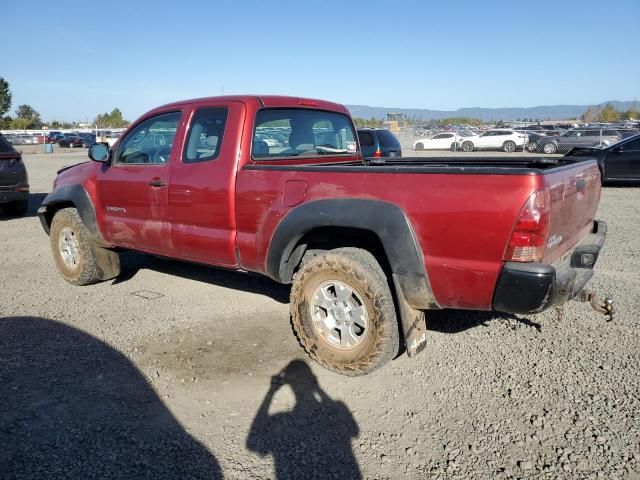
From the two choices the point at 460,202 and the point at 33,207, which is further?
the point at 33,207

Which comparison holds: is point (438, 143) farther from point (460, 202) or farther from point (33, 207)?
point (460, 202)

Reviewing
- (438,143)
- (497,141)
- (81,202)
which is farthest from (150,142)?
(438,143)

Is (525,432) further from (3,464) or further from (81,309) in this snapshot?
(81,309)

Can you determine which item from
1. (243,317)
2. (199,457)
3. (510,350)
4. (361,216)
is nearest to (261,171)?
(361,216)

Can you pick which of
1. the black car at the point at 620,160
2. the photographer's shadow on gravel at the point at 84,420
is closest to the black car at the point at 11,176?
the photographer's shadow on gravel at the point at 84,420

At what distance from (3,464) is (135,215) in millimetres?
2585

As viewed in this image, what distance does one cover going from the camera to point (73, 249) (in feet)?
18.4

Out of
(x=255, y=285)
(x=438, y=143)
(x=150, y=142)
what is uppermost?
(x=150, y=142)

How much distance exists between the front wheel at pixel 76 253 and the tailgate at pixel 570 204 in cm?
440

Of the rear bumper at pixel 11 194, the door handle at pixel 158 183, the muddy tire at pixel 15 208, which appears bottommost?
the muddy tire at pixel 15 208

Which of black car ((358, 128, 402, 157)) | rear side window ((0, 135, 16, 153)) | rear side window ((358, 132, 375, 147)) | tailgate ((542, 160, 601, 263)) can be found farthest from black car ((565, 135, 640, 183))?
rear side window ((0, 135, 16, 153))

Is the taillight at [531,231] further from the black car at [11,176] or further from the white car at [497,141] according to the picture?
the white car at [497,141]

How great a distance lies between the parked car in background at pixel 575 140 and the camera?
2703cm

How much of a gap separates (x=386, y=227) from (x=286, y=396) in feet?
4.16
